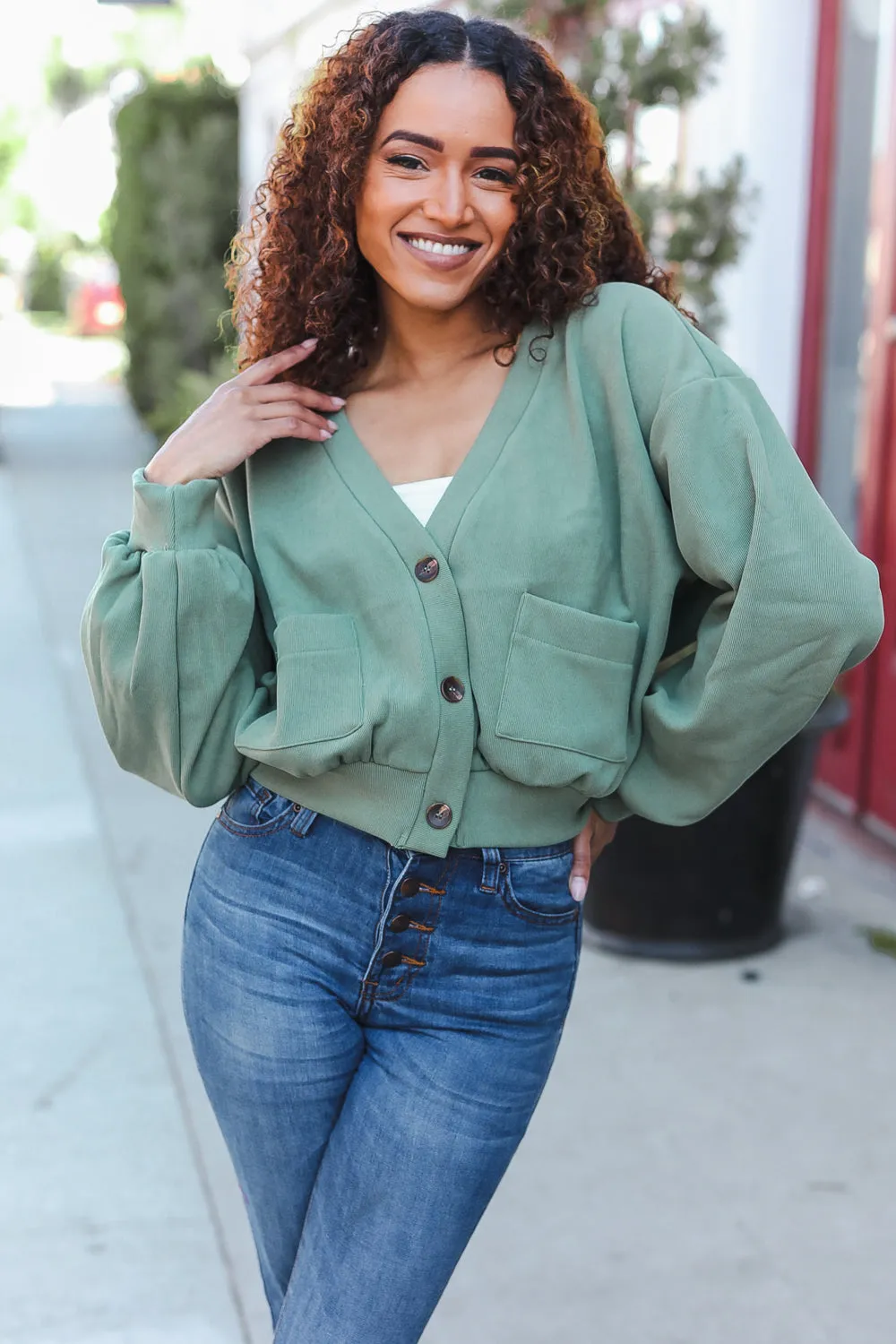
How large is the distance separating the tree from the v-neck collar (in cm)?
227

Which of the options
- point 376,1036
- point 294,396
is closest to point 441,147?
point 294,396

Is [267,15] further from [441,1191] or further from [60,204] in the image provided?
[60,204]

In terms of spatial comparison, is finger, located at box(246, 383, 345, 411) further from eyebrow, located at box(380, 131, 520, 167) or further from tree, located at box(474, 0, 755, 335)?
tree, located at box(474, 0, 755, 335)

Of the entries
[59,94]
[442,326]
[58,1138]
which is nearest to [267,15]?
[58,1138]

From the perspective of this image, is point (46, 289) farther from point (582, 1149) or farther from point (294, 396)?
point (294, 396)

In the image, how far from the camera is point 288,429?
189 centimetres

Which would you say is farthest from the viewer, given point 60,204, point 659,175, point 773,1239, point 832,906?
point 60,204

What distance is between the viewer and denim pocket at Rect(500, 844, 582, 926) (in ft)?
6.15

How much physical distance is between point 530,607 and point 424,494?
0.19m

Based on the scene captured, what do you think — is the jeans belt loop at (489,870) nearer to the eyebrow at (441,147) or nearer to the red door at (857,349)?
the eyebrow at (441,147)

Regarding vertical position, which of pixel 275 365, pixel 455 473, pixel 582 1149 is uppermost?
pixel 275 365

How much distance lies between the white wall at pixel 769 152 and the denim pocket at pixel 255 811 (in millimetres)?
3593

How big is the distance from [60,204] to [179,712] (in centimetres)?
3809

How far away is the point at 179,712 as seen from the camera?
1913 millimetres
